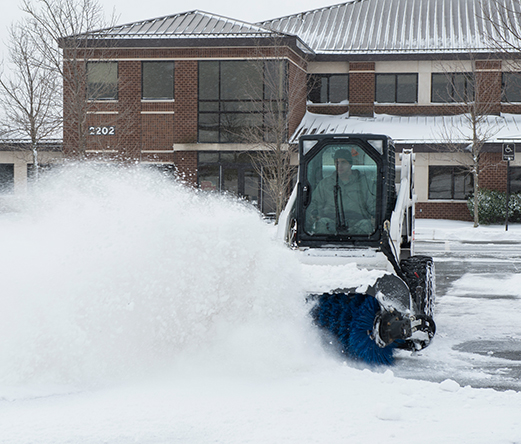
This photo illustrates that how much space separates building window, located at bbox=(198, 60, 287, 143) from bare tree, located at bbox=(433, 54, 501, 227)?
304 inches

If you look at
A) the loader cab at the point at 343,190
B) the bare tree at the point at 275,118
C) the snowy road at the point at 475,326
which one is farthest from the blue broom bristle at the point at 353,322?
the bare tree at the point at 275,118

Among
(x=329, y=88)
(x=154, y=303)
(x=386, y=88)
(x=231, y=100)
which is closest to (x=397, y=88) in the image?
(x=386, y=88)

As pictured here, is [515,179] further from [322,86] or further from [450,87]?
[322,86]

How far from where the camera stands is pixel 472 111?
28.2 metres

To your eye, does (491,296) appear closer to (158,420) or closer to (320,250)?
(320,250)

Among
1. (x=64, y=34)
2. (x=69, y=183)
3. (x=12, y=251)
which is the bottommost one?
(x=12, y=251)

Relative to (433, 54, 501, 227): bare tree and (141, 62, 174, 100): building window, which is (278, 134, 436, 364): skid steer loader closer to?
(433, 54, 501, 227): bare tree

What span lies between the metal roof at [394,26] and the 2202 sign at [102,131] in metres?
10.0

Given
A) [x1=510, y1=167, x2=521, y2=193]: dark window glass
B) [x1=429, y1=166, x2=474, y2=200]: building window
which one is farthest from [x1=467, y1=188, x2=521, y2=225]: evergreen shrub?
[x1=429, y1=166, x2=474, y2=200]: building window

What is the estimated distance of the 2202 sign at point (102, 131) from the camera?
94.1 feet

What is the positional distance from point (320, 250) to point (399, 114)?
2524cm

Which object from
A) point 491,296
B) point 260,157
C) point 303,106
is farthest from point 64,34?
point 491,296

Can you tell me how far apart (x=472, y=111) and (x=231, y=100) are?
10.1 meters

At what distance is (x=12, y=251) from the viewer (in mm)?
9156
